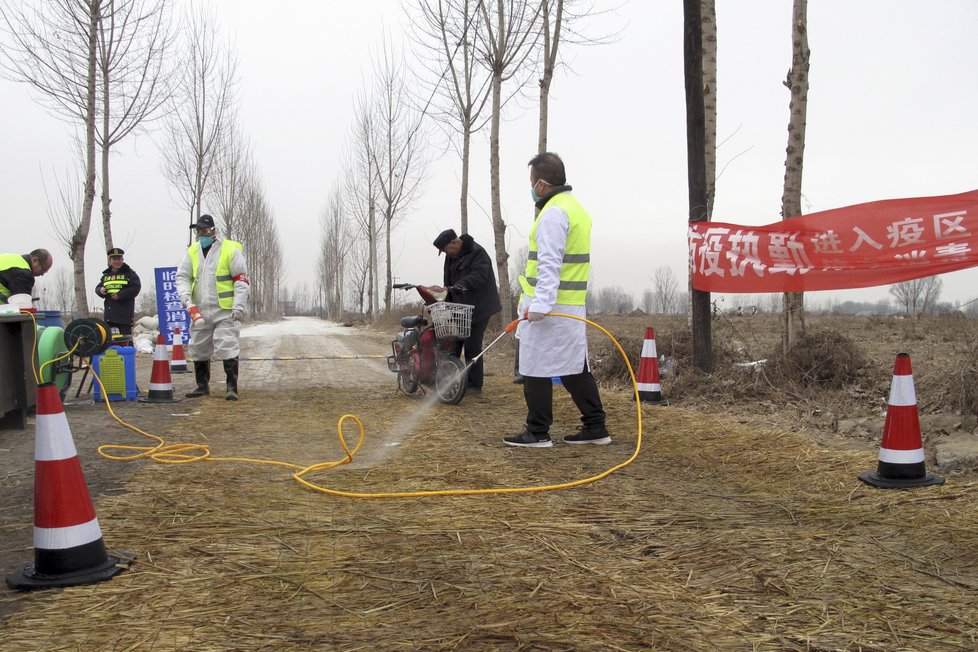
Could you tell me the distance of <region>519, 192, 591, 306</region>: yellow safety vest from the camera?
531cm

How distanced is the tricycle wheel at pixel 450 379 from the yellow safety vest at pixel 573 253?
231cm

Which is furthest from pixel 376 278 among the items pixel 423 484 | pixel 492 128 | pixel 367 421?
pixel 423 484

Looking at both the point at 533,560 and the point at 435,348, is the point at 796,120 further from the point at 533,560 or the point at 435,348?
the point at 533,560

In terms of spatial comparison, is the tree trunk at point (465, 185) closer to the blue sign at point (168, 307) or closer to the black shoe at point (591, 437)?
the blue sign at point (168, 307)

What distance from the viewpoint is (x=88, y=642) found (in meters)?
2.22

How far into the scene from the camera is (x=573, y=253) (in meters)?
5.35

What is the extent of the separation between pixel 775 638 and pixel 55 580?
2.53 metres

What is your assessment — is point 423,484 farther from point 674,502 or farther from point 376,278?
point 376,278

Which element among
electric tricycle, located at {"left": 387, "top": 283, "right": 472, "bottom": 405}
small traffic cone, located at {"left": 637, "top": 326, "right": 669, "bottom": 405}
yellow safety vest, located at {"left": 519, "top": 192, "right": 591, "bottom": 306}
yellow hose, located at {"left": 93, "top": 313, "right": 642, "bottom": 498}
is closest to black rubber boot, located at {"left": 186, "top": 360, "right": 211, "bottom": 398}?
electric tricycle, located at {"left": 387, "top": 283, "right": 472, "bottom": 405}

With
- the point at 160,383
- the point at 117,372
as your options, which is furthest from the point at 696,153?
the point at 117,372

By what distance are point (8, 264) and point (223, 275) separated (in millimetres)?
2079

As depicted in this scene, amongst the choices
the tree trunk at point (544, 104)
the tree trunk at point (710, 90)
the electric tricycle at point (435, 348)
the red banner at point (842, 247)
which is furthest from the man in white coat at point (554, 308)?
the tree trunk at point (544, 104)

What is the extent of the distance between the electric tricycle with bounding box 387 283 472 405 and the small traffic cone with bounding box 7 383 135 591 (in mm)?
4649

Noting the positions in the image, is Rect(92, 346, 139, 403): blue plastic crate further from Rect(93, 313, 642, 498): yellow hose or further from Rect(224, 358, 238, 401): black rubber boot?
Rect(93, 313, 642, 498): yellow hose
